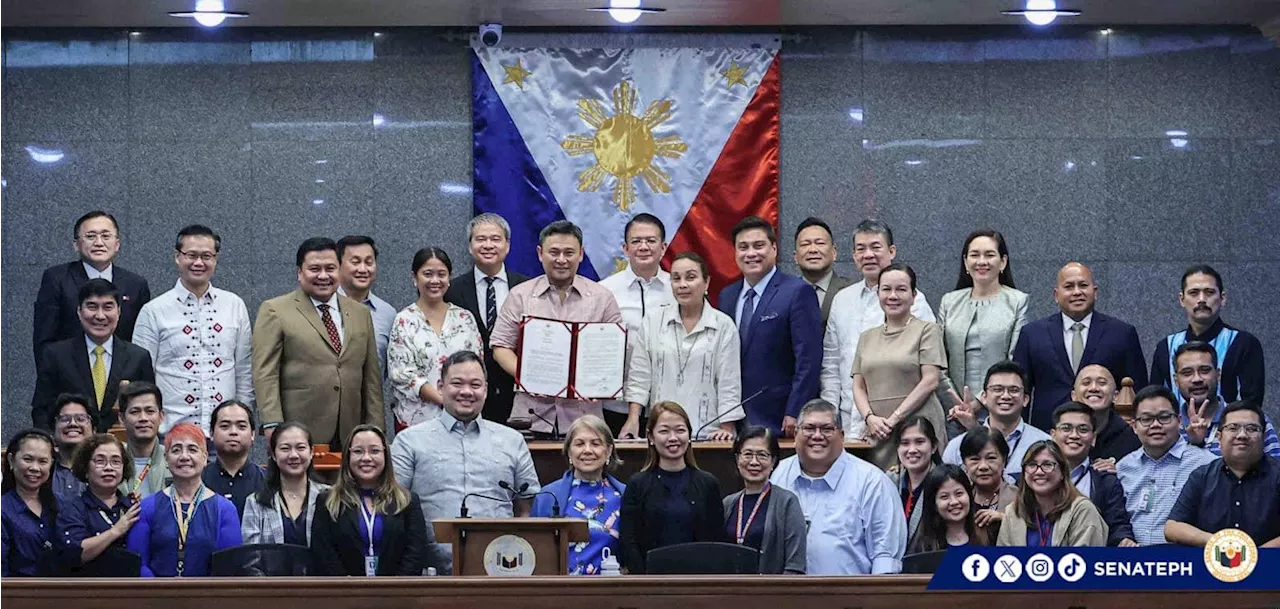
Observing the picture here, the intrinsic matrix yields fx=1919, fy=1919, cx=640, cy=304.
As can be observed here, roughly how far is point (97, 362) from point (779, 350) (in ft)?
8.76

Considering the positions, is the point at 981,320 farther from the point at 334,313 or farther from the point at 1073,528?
the point at 334,313

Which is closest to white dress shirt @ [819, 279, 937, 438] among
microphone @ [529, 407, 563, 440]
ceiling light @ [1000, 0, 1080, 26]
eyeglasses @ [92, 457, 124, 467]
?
microphone @ [529, 407, 563, 440]

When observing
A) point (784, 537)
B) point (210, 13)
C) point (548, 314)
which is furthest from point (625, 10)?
point (784, 537)

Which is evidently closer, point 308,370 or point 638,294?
point 308,370

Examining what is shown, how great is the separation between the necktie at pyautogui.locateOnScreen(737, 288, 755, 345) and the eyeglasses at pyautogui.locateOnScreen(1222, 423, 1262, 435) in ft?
6.30

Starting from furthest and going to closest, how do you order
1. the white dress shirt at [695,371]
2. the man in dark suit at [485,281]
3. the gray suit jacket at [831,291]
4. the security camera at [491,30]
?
the security camera at [491,30]
the gray suit jacket at [831,291]
the man in dark suit at [485,281]
the white dress shirt at [695,371]

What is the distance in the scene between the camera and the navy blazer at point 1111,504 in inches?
263

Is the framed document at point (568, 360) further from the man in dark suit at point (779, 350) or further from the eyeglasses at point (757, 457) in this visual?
the eyeglasses at point (757, 457)

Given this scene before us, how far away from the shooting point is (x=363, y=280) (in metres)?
8.10

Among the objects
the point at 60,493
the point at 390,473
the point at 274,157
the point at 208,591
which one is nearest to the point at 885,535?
the point at 390,473

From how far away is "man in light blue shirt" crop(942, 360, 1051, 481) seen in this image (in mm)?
7102

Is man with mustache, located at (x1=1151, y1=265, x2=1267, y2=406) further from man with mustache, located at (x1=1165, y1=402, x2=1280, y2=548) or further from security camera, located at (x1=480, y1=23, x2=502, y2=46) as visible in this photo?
security camera, located at (x1=480, y1=23, x2=502, y2=46)

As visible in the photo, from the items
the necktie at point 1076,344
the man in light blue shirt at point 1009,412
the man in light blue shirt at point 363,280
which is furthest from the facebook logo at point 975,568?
the man in light blue shirt at point 363,280

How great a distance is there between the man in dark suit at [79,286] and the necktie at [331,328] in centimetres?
85
